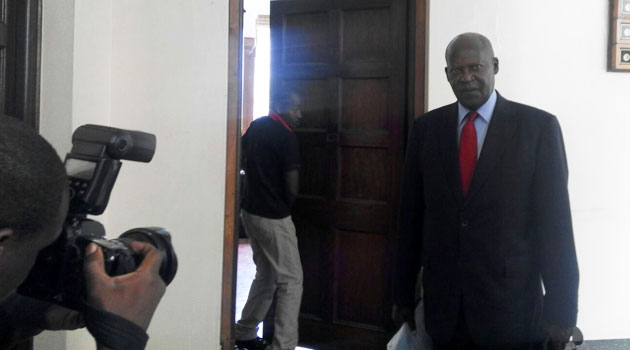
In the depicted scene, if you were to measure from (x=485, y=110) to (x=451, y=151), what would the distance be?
16cm

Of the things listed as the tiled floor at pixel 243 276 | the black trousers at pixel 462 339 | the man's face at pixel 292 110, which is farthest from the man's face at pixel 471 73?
the tiled floor at pixel 243 276

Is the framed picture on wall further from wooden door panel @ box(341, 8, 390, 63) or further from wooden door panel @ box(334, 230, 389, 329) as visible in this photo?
wooden door panel @ box(334, 230, 389, 329)

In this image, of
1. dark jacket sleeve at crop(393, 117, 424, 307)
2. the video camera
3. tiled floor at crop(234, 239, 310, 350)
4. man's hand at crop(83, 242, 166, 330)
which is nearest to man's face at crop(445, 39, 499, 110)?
dark jacket sleeve at crop(393, 117, 424, 307)

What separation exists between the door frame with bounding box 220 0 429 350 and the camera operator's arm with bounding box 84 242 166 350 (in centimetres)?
197

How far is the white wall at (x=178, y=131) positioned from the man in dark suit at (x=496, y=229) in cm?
122

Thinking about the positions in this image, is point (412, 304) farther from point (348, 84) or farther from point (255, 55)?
point (255, 55)

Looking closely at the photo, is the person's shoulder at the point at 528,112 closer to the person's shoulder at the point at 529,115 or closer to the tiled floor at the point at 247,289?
the person's shoulder at the point at 529,115

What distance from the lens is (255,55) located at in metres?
7.29

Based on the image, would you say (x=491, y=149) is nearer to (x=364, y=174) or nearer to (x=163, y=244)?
(x=163, y=244)

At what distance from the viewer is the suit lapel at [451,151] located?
1.91 metres

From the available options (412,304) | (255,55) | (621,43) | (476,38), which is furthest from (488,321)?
(255,55)

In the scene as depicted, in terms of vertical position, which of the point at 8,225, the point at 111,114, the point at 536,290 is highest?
the point at 111,114

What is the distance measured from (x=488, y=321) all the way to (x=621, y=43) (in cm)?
183

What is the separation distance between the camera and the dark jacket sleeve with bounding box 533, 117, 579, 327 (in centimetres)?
180
